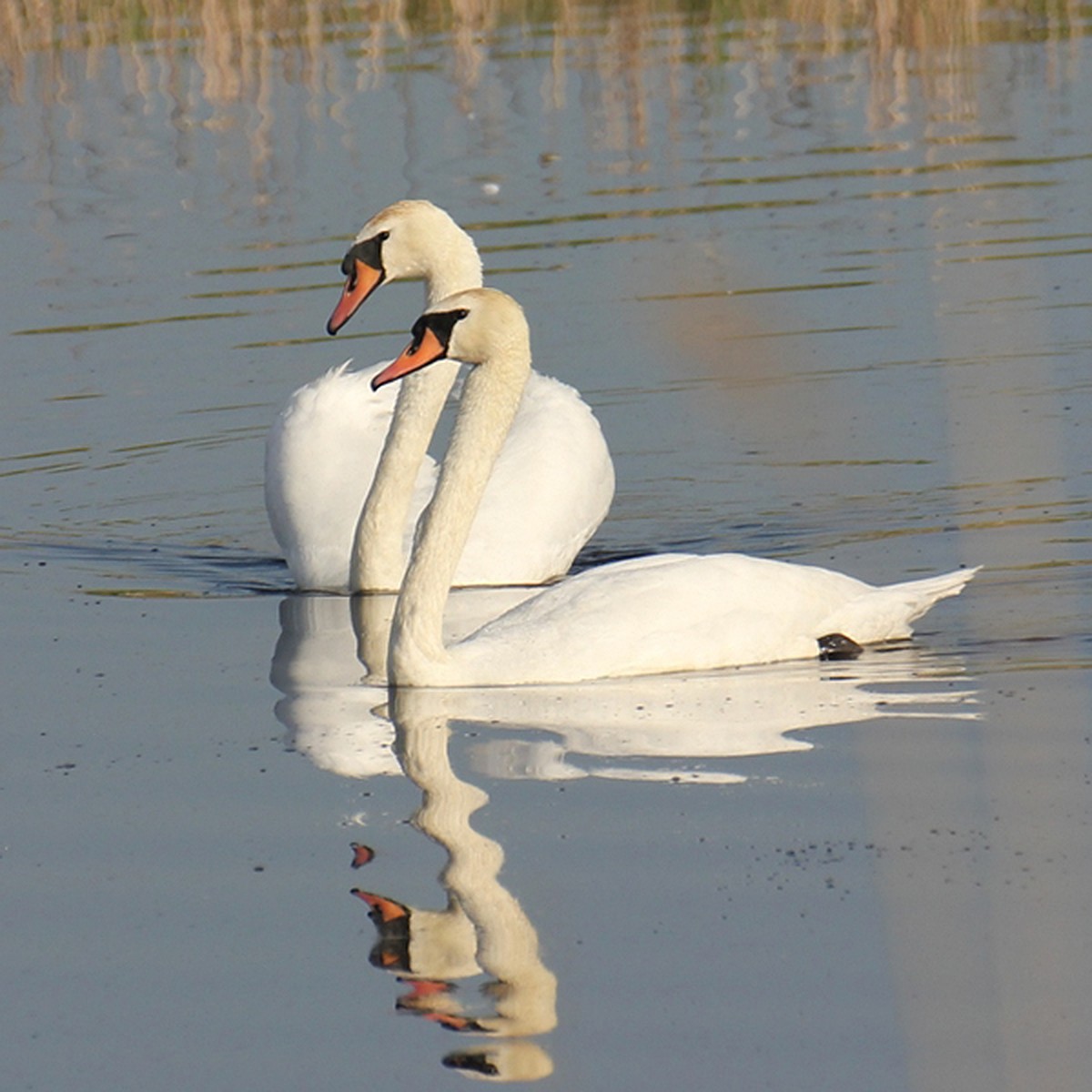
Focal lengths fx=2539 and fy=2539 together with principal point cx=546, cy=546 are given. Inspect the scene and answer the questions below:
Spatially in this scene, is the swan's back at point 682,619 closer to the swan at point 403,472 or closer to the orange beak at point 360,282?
the swan at point 403,472

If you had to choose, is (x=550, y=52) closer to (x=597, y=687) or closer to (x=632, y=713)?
(x=597, y=687)

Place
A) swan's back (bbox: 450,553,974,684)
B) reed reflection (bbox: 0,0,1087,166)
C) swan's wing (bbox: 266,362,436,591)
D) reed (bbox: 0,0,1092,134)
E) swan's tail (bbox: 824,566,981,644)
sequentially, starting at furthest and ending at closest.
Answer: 1. reed (bbox: 0,0,1092,134)
2. reed reflection (bbox: 0,0,1087,166)
3. swan's wing (bbox: 266,362,436,591)
4. swan's tail (bbox: 824,566,981,644)
5. swan's back (bbox: 450,553,974,684)

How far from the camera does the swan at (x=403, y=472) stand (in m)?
9.05

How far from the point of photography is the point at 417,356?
7555 mm

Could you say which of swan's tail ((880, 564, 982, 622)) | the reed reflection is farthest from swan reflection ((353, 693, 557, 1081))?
the reed reflection

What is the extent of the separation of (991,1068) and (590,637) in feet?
10.2

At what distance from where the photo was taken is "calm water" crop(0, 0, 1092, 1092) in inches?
180

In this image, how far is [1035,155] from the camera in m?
15.9

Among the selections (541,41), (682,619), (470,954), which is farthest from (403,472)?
(541,41)

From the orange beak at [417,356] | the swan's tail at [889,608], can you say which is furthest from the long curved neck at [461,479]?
the swan's tail at [889,608]

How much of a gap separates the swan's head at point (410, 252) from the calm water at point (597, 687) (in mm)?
1163

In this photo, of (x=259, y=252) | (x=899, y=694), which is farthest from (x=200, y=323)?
(x=899, y=694)

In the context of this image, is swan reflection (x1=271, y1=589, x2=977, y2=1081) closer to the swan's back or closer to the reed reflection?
the swan's back

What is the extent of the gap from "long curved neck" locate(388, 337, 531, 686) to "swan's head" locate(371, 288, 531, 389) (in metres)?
0.03
